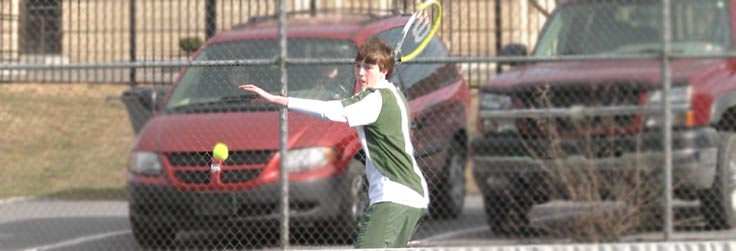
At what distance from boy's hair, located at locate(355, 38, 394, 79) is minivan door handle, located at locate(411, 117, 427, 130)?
202 cm

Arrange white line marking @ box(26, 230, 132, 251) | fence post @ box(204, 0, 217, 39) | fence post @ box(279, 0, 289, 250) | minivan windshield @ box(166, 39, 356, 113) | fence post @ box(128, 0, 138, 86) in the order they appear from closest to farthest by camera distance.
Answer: minivan windshield @ box(166, 39, 356, 113) < fence post @ box(279, 0, 289, 250) < white line marking @ box(26, 230, 132, 251) < fence post @ box(128, 0, 138, 86) < fence post @ box(204, 0, 217, 39)

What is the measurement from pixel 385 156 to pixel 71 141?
989cm

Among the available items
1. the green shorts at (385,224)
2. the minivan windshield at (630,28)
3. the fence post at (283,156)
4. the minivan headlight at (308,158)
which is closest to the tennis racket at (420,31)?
the green shorts at (385,224)

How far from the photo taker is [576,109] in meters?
10.6

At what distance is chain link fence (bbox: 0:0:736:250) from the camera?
32.6 feet

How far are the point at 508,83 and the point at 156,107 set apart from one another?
2.58 metres

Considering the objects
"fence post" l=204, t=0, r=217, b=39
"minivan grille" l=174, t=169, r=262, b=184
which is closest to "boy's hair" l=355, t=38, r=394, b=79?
"minivan grille" l=174, t=169, r=262, b=184

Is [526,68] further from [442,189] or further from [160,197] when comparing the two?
[160,197]

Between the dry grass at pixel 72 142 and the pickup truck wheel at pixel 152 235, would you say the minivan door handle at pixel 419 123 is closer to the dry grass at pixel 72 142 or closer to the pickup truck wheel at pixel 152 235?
the pickup truck wheel at pixel 152 235

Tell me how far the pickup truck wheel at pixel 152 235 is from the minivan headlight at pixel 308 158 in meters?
1.14

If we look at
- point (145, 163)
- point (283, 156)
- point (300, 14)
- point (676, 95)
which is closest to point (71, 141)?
point (300, 14)

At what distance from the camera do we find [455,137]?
37.0ft

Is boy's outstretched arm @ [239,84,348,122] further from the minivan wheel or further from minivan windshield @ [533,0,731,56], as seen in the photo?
minivan windshield @ [533,0,731,56]

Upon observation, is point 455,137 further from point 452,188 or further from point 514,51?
point 514,51
